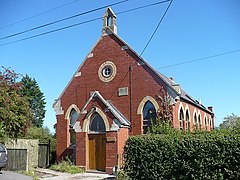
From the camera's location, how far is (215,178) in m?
12.0

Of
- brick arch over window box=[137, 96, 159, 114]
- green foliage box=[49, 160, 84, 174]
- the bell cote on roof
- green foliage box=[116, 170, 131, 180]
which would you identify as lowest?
green foliage box=[49, 160, 84, 174]

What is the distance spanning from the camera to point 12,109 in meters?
21.9

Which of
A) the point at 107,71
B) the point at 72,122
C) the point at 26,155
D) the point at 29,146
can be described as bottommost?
the point at 26,155

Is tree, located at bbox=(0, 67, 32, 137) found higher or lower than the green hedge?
higher

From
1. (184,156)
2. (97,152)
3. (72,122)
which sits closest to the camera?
(184,156)

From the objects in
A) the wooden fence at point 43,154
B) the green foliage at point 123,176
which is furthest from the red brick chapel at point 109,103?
the green foliage at point 123,176

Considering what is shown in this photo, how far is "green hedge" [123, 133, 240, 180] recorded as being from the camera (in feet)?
38.8

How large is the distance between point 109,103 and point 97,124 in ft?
7.90

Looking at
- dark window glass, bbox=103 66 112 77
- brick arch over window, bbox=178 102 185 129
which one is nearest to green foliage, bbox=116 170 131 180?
brick arch over window, bbox=178 102 185 129

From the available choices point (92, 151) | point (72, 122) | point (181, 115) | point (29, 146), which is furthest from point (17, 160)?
point (181, 115)

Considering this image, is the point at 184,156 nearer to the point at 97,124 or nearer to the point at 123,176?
the point at 123,176

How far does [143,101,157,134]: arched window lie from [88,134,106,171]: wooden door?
3264mm

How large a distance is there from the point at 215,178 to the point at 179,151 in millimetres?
1855

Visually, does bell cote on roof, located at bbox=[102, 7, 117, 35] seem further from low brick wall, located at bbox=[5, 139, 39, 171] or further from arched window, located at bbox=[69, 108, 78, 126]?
low brick wall, located at bbox=[5, 139, 39, 171]
